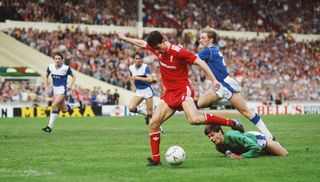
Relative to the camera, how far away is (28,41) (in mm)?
44312

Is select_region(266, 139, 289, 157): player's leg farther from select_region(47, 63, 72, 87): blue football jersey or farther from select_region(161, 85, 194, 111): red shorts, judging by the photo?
select_region(47, 63, 72, 87): blue football jersey

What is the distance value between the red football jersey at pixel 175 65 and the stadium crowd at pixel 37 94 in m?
28.6

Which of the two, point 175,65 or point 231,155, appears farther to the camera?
point 231,155

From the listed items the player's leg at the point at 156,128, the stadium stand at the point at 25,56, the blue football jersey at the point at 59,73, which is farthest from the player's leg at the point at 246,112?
the stadium stand at the point at 25,56

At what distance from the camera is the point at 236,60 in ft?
170

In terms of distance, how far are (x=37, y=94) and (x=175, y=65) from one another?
30.1 m

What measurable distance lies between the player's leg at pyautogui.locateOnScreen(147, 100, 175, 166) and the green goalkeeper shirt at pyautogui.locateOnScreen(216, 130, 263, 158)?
1.28 metres

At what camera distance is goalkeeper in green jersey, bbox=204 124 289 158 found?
13.0 metres

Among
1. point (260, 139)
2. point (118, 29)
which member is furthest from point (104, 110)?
point (260, 139)

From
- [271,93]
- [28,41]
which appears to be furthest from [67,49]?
[271,93]

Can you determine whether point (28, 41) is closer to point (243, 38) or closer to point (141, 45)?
point (243, 38)

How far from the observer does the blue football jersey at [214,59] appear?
1612cm

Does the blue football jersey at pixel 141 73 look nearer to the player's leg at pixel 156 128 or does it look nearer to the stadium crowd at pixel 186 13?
the player's leg at pixel 156 128

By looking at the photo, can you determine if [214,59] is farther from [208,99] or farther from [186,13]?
[186,13]
